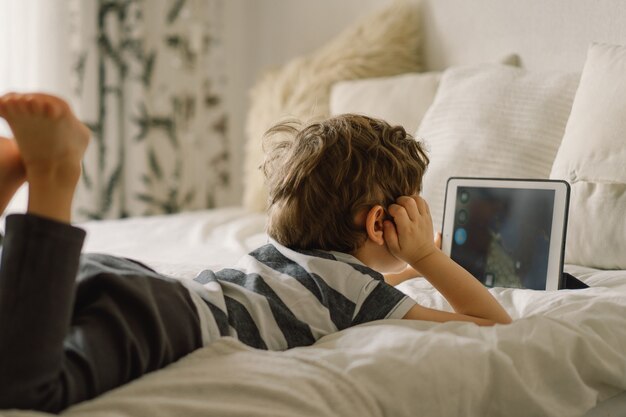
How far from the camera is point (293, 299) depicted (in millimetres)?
816

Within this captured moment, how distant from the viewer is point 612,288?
0.99 m

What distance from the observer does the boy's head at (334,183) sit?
0.90 m

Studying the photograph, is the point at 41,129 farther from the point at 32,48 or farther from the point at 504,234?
the point at 32,48

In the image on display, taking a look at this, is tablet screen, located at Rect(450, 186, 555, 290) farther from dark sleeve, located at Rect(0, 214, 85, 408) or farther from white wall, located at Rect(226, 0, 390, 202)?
white wall, located at Rect(226, 0, 390, 202)

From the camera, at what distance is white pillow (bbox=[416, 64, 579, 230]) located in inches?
53.8

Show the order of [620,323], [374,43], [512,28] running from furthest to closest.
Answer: [374,43] < [512,28] < [620,323]

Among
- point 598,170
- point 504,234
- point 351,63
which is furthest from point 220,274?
point 351,63

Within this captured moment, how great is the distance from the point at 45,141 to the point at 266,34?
7.14 ft

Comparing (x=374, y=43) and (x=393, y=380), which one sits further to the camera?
(x=374, y=43)

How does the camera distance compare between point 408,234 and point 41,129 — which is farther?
point 408,234

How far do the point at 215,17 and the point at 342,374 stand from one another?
2.31 m

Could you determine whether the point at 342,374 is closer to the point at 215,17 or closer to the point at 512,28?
the point at 512,28

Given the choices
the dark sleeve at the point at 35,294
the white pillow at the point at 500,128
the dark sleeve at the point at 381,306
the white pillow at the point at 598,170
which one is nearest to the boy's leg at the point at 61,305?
the dark sleeve at the point at 35,294

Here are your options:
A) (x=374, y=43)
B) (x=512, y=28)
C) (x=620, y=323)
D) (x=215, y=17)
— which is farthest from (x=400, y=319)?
(x=215, y=17)
